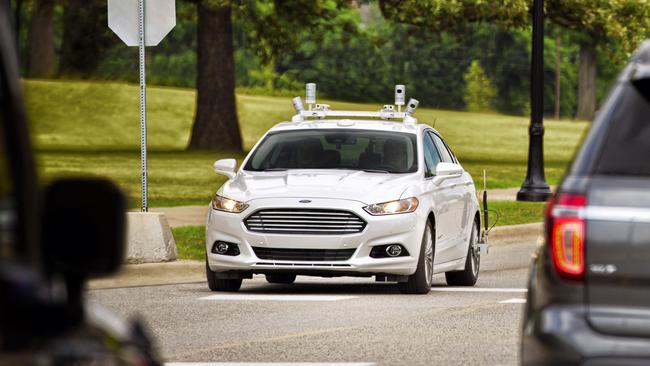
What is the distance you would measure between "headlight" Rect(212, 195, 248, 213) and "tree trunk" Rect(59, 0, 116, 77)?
34.3m

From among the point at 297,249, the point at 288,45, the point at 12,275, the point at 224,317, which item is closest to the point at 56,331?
the point at 12,275

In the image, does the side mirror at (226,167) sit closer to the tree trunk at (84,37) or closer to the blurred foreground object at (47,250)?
the blurred foreground object at (47,250)

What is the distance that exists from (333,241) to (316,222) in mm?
210

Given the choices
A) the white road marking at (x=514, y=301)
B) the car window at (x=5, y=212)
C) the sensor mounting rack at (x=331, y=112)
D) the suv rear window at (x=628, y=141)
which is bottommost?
the white road marking at (x=514, y=301)

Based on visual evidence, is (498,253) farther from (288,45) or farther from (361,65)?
(361,65)

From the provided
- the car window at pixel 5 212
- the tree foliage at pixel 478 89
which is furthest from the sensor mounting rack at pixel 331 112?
the tree foliage at pixel 478 89

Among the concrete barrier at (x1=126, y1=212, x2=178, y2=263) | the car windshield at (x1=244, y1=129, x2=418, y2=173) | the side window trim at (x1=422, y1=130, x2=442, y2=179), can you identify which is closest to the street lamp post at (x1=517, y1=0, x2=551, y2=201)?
the side window trim at (x1=422, y1=130, x2=442, y2=179)

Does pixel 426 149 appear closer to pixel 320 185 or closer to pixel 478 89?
pixel 320 185

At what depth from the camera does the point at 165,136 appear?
5556cm

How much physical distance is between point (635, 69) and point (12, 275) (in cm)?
293

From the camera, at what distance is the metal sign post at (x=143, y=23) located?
16828 mm

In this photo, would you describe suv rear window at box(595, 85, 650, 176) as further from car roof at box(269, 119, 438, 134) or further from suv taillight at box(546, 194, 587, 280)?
car roof at box(269, 119, 438, 134)

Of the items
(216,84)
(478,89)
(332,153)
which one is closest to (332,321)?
(332,153)

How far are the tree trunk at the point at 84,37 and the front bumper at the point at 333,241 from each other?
34.7 m
